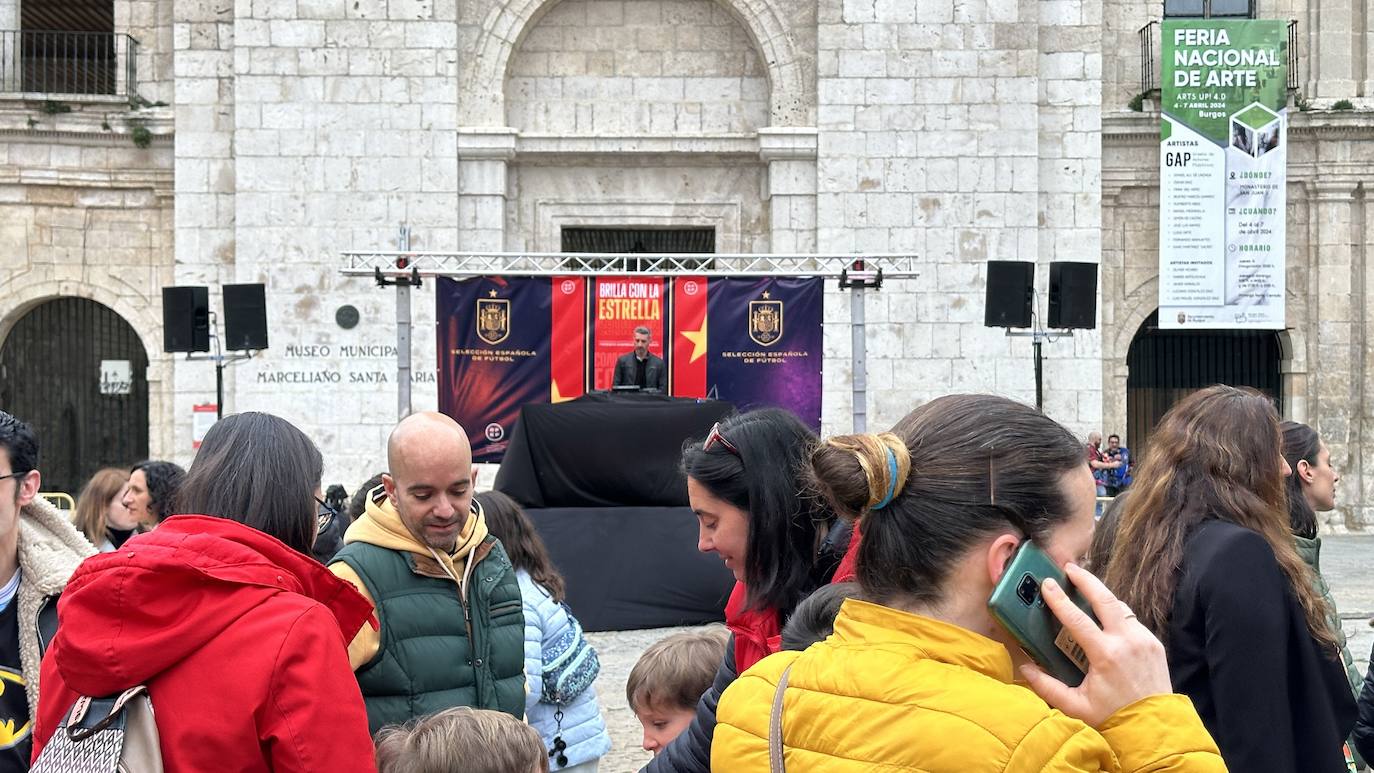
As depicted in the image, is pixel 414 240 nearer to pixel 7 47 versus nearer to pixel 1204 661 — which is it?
pixel 7 47

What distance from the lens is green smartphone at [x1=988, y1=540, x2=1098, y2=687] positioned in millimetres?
1666

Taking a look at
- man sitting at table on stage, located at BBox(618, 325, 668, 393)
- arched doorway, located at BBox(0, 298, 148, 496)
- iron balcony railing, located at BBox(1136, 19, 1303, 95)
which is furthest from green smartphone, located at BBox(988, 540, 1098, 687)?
arched doorway, located at BBox(0, 298, 148, 496)

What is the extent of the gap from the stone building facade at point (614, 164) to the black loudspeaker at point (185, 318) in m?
1.70

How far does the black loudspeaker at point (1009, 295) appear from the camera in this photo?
14.2 meters

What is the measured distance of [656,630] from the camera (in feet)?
33.9

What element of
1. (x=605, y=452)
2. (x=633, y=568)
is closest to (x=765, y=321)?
(x=605, y=452)

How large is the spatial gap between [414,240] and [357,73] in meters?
2.19

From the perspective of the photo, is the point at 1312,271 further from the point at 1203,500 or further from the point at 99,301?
the point at 1203,500

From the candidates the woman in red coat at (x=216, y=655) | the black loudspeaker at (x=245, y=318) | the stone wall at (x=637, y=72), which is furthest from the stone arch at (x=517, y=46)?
the woman in red coat at (x=216, y=655)

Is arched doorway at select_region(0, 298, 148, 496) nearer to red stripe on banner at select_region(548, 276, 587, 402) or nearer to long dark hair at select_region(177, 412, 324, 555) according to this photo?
red stripe on banner at select_region(548, 276, 587, 402)

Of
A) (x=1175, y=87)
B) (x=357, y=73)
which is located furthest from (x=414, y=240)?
(x=1175, y=87)

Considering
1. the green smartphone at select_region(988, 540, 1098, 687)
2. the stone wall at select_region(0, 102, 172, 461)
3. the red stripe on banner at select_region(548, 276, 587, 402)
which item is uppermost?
the stone wall at select_region(0, 102, 172, 461)

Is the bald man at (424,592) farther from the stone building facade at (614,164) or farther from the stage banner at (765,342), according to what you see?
the stone building facade at (614,164)

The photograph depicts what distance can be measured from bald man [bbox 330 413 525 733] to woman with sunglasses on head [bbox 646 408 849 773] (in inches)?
32.6
